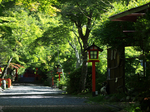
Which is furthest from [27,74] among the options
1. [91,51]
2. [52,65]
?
[91,51]

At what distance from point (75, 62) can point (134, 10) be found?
28.3 metres

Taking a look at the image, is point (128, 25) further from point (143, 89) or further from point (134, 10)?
point (143, 89)

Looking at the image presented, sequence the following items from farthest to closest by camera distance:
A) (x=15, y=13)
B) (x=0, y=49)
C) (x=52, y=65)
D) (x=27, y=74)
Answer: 1. (x=27, y=74)
2. (x=52, y=65)
3. (x=15, y=13)
4. (x=0, y=49)

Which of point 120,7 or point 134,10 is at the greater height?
point 120,7

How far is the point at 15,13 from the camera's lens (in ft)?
113

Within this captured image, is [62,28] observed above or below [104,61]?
above

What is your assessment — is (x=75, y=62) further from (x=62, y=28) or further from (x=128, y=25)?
(x=128, y=25)

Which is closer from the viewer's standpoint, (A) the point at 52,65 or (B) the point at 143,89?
(B) the point at 143,89

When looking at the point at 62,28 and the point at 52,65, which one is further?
the point at 52,65

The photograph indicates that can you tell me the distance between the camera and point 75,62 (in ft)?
120

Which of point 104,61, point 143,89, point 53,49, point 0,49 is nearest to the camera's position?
→ point 143,89

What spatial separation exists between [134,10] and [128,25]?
393cm

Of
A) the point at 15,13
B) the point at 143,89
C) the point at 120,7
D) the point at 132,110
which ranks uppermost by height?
the point at 15,13

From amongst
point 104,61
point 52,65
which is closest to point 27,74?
point 52,65
